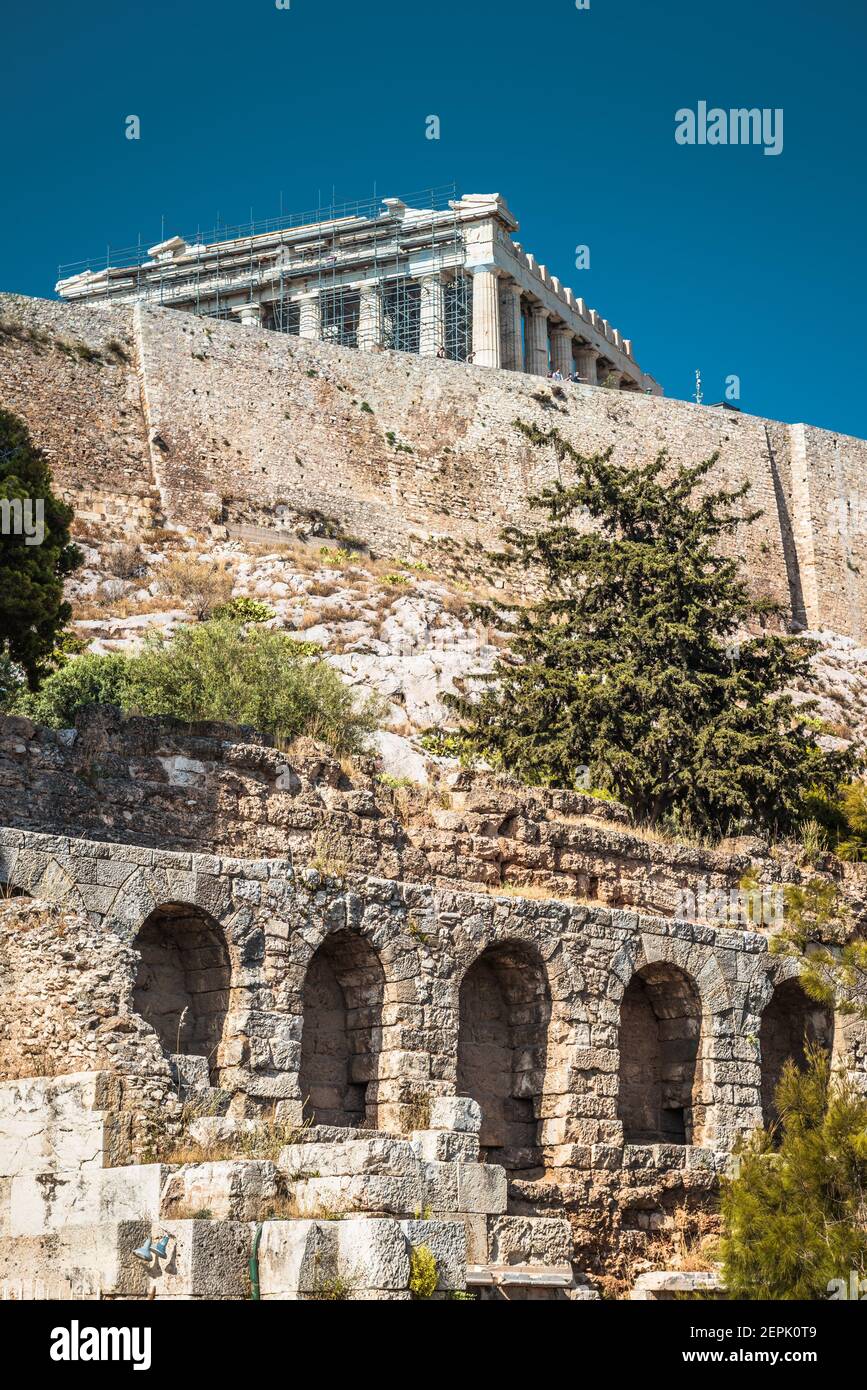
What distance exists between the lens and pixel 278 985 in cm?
1711

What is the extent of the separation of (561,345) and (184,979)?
5962cm

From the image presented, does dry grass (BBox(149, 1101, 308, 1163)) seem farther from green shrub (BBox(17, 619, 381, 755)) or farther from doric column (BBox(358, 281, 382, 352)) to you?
doric column (BBox(358, 281, 382, 352))

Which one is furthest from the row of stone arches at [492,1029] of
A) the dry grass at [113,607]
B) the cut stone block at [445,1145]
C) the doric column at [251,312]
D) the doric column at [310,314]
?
the doric column at [251,312]

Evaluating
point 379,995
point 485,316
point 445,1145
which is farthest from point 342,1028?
point 485,316

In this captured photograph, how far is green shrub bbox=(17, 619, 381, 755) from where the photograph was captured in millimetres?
27828

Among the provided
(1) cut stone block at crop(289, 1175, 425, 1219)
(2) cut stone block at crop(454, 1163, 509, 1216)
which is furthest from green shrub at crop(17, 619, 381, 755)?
(1) cut stone block at crop(289, 1175, 425, 1219)

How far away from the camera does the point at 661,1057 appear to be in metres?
21.0

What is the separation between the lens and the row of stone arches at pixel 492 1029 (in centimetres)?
1703

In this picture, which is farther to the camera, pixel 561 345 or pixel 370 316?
pixel 561 345

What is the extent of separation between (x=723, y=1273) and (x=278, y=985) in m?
4.46

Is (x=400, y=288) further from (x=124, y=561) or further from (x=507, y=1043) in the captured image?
(x=507, y=1043)

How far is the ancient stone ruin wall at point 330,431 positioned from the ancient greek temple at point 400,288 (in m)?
13.7

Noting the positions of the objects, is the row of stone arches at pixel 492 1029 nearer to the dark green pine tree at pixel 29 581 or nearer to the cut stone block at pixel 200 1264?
the cut stone block at pixel 200 1264
